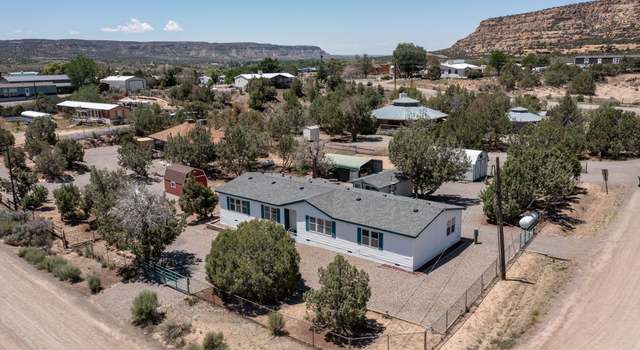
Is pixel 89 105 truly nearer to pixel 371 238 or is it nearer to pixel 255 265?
pixel 371 238

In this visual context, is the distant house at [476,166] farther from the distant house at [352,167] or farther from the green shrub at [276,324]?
the green shrub at [276,324]

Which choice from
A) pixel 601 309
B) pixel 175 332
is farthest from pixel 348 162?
pixel 175 332

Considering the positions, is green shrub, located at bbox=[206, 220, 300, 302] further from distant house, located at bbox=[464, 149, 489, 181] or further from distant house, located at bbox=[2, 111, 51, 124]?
distant house, located at bbox=[2, 111, 51, 124]

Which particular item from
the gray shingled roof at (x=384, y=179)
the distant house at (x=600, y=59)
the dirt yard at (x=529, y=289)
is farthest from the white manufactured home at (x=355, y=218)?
the distant house at (x=600, y=59)

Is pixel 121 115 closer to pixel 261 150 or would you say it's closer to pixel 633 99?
pixel 261 150

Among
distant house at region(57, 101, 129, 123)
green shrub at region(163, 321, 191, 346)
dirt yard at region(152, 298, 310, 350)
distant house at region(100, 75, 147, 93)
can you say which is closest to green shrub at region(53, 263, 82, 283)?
dirt yard at region(152, 298, 310, 350)
